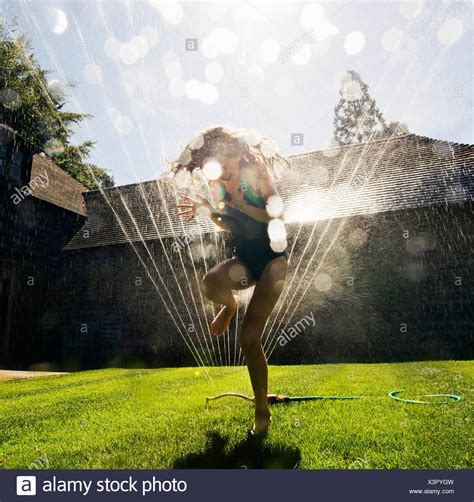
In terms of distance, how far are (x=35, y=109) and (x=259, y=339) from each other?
97.5 ft

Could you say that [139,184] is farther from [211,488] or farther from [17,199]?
[211,488]

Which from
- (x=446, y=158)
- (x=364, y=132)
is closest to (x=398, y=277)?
(x=446, y=158)

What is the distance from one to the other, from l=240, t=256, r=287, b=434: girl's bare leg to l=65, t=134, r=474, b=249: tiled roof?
11345 mm

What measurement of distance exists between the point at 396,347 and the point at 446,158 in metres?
7.16

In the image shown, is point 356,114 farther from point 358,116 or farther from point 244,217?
point 244,217

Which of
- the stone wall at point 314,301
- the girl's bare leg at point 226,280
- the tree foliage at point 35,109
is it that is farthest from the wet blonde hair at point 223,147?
the tree foliage at point 35,109

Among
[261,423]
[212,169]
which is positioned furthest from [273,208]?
[261,423]

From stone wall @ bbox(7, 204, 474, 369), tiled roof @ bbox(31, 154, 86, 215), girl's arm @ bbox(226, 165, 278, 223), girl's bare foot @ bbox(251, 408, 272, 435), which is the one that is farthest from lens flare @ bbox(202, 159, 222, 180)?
tiled roof @ bbox(31, 154, 86, 215)

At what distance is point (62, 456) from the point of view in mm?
2861

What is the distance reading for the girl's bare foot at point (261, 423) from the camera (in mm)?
3035

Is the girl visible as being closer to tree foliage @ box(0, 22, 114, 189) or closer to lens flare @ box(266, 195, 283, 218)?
lens flare @ box(266, 195, 283, 218)

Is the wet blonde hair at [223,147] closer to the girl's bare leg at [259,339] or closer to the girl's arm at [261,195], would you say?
the girl's arm at [261,195]

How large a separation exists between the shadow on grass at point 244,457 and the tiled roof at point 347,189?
39.6 feet

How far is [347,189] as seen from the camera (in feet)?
50.2
